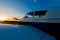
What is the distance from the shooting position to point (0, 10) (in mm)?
1712

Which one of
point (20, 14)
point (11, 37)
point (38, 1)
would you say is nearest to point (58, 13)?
point (38, 1)

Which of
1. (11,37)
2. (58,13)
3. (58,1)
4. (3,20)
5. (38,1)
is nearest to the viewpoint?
(11,37)

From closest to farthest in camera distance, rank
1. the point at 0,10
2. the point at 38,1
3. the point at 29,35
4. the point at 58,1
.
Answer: the point at 29,35
the point at 0,10
the point at 38,1
the point at 58,1

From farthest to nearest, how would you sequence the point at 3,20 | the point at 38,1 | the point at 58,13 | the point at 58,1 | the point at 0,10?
the point at 58,13, the point at 58,1, the point at 38,1, the point at 3,20, the point at 0,10

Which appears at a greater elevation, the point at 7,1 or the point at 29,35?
the point at 7,1

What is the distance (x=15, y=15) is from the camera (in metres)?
1.82

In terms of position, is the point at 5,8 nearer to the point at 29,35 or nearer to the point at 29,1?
the point at 29,1

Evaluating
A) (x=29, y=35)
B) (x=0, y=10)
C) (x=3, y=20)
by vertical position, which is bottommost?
(x=29, y=35)

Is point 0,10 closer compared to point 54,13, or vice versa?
point 0,10

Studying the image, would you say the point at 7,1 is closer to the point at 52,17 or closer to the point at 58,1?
the point at 58,1

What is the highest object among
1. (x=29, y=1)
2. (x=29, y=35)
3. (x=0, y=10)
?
(x=29, y=1)

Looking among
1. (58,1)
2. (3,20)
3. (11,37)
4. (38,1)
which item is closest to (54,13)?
(58,1)

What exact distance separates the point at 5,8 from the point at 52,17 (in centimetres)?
122

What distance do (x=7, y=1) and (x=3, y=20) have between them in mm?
274
